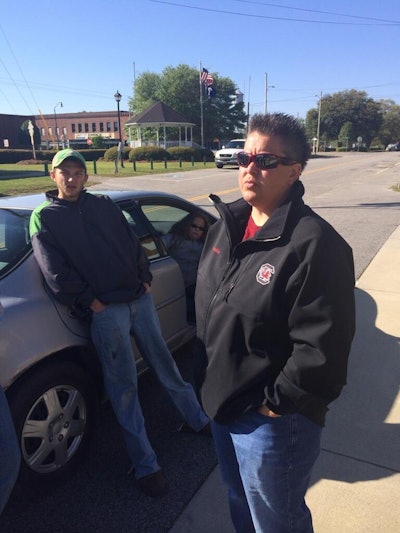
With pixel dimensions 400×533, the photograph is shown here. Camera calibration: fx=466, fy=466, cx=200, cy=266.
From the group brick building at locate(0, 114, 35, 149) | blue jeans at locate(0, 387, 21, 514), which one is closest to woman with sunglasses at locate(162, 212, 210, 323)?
blue jeans at locate(0, 387, 21, 514)

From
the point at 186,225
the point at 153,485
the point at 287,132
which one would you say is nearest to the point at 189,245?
the point at 186,225

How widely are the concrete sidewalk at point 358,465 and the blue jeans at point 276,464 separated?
31.5 inches

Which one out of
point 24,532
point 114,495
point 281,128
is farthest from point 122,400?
point 281,128

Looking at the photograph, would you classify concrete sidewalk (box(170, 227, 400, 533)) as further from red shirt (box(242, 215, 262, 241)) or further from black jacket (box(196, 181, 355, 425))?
red shirt (box(242, 215, 262, 241))

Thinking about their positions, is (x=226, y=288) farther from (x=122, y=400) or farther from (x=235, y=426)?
A: (x=122, y=400)

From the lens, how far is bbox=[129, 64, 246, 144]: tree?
2542 inches

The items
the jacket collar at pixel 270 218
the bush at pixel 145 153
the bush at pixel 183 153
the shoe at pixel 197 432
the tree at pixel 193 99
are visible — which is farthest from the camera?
the tree at pixel 193 99

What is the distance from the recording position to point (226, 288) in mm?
1585

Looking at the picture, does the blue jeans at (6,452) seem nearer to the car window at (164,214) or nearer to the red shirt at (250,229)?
the red shirt at (250,229)

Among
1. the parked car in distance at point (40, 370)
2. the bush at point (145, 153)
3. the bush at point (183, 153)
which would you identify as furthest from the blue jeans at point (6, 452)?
the bush at point (183, 153)

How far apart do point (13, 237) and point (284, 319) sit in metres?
2.03

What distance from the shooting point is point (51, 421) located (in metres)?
2.47

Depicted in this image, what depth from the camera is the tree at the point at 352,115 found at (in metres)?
97.6

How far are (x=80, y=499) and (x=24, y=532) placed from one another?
0.31m
